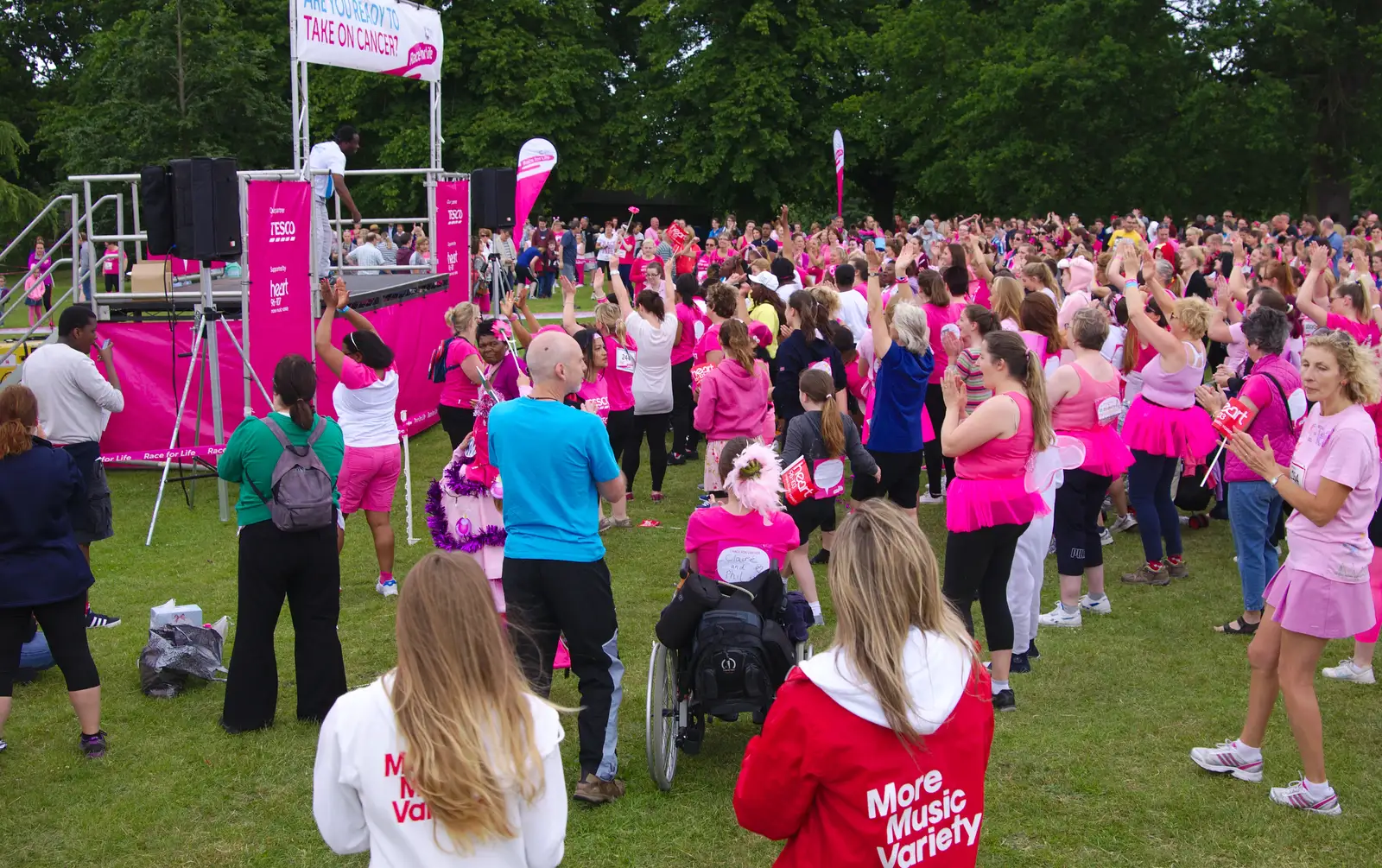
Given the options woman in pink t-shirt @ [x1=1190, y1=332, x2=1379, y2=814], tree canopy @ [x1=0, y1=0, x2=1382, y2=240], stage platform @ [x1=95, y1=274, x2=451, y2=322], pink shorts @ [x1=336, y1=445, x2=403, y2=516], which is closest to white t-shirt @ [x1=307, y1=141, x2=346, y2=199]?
stage platform @ [x1=95, y1=274, x2=451, y2=322]

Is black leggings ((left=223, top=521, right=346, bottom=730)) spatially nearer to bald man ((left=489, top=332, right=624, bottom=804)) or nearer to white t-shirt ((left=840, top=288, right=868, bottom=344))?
bald man ((left=489, top=332, right=624, bottom=804))

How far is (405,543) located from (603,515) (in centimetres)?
154

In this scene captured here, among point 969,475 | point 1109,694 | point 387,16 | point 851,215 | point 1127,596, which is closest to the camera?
point 969,475

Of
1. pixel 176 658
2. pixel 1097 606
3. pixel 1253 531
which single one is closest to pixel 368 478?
pixel 176 658

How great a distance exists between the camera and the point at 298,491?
17.9ft

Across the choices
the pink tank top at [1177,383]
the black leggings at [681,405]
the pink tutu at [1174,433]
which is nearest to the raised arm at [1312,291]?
the pink tank top at [1177,383]

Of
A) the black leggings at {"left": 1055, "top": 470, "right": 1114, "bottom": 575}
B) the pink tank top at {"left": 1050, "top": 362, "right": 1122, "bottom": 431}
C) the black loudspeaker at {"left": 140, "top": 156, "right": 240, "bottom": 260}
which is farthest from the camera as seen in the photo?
the black loudspeaker at {"left": 140, "top": 156, "right": 240, "bottom": 260}

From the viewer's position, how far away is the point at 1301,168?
1224 inches

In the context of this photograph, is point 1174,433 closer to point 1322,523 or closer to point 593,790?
point 1322,523

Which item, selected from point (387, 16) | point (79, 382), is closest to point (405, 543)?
point (79, 382)

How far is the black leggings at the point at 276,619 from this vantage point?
5.54m

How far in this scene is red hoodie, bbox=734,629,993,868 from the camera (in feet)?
8.24

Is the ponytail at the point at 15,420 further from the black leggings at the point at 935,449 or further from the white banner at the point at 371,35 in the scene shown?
the white banner at the point at 371,35

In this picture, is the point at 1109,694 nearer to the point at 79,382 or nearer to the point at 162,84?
the point at 79,382
